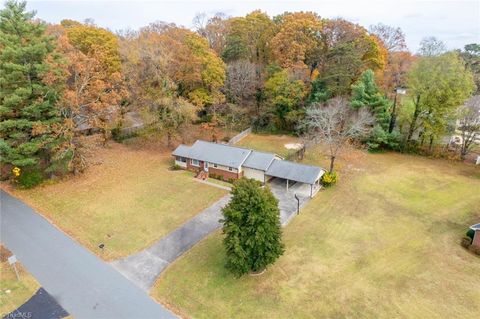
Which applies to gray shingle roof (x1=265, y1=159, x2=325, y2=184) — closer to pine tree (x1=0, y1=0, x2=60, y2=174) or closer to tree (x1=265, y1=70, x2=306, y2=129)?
tree (x1=265, y1=70, x2=306, y2=129)

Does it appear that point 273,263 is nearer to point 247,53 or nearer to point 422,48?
point 422,48

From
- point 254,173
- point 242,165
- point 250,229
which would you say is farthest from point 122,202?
point 250,229

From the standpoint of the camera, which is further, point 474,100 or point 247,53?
point 247,53

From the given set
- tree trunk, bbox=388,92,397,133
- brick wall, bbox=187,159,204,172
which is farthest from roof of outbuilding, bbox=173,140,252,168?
tree trunk, bbox=388,92,397,133

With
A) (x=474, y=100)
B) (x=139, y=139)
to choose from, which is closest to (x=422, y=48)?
(x=474, y=100)

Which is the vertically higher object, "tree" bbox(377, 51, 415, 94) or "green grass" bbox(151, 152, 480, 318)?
"tree" bbox(377, 51, 415, 94)
